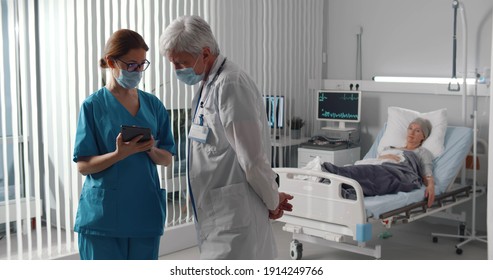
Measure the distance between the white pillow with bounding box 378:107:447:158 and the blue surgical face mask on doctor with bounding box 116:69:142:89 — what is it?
9.98 feet

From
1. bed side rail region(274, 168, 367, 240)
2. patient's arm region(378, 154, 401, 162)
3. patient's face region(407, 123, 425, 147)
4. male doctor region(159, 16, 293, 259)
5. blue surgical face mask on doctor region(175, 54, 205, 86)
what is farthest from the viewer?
patient's face region(407, 123, 425, 147)

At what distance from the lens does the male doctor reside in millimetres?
1927

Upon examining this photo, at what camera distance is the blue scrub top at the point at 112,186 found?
2.17m

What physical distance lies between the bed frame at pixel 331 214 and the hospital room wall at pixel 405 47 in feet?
4.48

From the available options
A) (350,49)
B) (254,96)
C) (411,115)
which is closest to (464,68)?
(411,115)

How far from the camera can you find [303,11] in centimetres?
569

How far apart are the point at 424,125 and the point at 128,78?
3098 millimetres

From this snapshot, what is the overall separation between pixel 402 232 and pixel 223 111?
3530mm

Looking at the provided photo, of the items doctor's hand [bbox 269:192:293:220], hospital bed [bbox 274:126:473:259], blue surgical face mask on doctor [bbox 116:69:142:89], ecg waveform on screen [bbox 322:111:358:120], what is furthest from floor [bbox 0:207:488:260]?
doctor's hand [bbox 269:192:293:220]

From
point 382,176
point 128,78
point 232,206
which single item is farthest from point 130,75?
point 382,176

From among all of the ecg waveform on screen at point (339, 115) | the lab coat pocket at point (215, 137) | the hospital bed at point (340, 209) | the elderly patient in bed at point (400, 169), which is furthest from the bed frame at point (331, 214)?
the lab coat pocket at point (215, 137)

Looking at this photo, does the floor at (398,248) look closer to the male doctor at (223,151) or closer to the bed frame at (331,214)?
the bed frame at (331,214)

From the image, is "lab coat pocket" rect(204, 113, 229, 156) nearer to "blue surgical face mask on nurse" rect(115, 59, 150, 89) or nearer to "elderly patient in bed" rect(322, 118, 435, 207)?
"blue surgical face mask on nurse" rect(115, 59, 150, 89)
